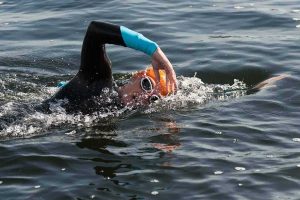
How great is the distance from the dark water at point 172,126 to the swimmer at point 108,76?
238mm

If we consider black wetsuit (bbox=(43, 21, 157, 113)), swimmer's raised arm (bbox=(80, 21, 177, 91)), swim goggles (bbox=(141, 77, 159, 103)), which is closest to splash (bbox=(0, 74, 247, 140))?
black wetsuit (bbox=(43, 21, 157, 113))

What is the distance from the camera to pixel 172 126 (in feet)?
26.7

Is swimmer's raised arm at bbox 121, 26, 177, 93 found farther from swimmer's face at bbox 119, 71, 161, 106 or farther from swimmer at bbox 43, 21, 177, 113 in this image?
swimmer's face at bbox 119, 71, 161, 106

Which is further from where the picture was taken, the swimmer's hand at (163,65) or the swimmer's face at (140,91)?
the swimmer's face at (140,91)

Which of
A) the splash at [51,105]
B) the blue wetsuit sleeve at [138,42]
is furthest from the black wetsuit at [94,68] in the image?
the splash at [51,105]

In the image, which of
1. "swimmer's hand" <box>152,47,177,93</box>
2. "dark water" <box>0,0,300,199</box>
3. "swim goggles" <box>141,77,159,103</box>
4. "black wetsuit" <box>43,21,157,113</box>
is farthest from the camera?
"swim goggles" <box>141,77,159,103</box>

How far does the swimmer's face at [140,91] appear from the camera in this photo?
7992 millimetres

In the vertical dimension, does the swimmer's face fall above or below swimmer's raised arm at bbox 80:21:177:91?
below

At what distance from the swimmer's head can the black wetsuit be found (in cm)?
19

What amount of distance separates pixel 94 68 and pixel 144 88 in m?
0.65

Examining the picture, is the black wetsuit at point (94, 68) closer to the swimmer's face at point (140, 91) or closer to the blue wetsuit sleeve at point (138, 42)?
the blue wetsuit sleeve at point (138, 42)

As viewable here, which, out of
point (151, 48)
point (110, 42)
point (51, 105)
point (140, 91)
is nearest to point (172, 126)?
point (140, 91)

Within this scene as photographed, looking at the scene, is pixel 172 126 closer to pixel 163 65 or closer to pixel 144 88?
pixel 144 88

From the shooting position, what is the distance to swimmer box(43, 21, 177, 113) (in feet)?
25.0
